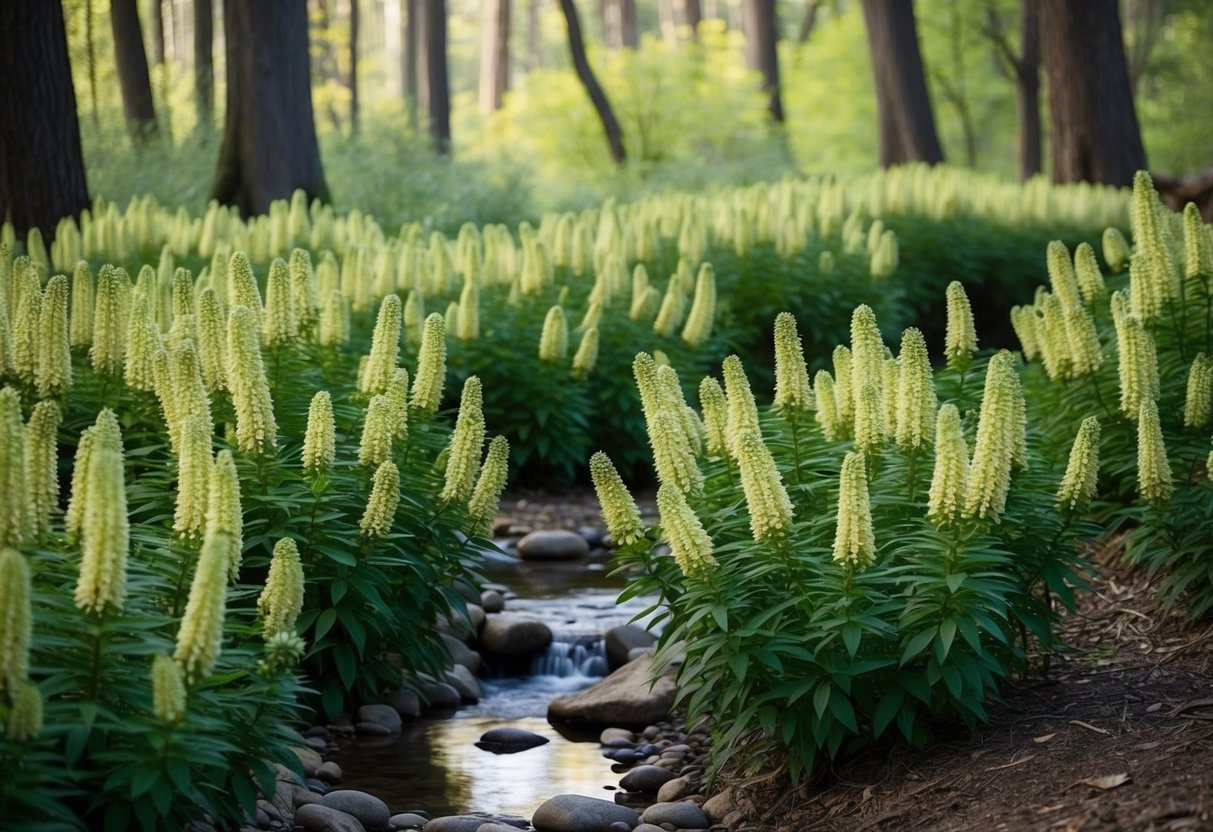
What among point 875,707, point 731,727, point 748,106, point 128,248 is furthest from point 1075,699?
point 748,106

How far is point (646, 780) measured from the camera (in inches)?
237

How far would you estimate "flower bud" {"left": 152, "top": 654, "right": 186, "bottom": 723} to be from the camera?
12.3 ft

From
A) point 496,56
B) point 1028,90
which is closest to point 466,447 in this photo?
point 1028,90

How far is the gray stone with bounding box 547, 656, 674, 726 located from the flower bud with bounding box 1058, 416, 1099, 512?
2.16 m

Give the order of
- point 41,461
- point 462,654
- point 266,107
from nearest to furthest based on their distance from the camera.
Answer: point 41,461, point 462,654, point 266,107

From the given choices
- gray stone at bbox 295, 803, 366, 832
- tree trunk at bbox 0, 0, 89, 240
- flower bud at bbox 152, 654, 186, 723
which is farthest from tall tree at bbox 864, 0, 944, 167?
flower bud at bbox 152, 654, 186, 723

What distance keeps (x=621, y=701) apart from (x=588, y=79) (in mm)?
19316

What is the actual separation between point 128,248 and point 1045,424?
7.32 metres

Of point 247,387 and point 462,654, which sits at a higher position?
point 247,387

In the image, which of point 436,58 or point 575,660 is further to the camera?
point 436,58

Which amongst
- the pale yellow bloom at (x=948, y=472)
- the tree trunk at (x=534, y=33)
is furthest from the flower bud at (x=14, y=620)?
the tree trunk at (x=534, y=33)

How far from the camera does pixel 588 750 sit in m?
6.60

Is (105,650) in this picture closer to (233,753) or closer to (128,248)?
(233,753)

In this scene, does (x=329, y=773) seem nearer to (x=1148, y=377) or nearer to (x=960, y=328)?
(x=960, y=328)
